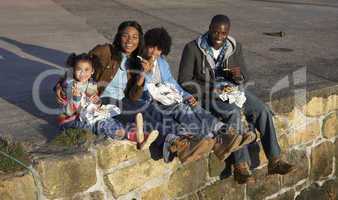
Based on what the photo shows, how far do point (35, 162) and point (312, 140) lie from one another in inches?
141

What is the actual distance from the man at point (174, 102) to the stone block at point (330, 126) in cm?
195

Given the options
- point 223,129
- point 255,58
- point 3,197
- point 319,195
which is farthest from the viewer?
point 255,58

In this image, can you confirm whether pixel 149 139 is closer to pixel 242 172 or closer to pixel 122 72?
pixel 122 72

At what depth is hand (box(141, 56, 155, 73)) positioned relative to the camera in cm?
468

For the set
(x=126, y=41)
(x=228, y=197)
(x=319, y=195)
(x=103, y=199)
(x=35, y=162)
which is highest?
(x=126, y=41)

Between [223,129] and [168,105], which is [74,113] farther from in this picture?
[223,129]

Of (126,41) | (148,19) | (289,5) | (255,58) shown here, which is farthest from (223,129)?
Result: (289,5)

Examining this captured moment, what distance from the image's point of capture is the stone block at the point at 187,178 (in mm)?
4750

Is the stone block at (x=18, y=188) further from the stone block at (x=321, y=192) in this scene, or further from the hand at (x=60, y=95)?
the stone block at (x=321, y=192)

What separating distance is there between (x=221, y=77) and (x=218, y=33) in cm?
43

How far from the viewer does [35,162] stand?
3.82m

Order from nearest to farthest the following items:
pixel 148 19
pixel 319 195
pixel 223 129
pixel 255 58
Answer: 1. pixel 223 129
2. pixel 319 195
3. pixel 255 58
4. pixel 148 19

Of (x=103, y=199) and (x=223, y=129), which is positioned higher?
(x=223, y=129)

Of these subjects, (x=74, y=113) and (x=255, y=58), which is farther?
(x=255, y=58)
